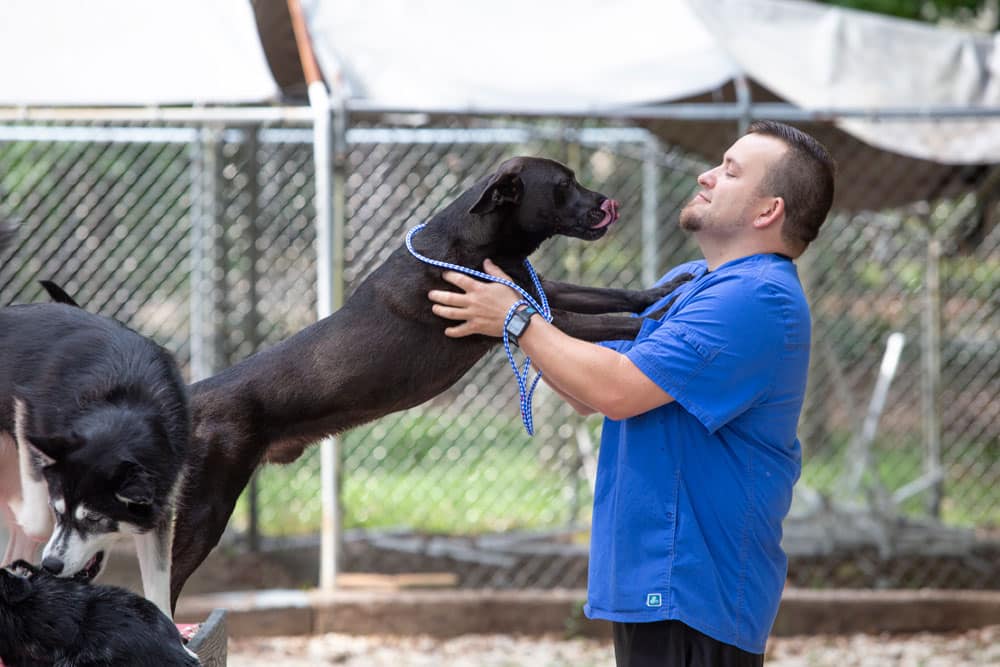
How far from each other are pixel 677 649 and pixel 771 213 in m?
0.98

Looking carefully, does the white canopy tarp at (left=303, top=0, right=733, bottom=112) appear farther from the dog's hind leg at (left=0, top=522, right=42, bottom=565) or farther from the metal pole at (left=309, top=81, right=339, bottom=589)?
the dog's hind leg at (left=0, top=522, right=42, bottom=565)

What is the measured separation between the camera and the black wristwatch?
2412mm

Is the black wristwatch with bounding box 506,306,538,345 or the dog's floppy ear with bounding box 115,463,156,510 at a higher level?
the black wristwatch with bounding box 506,306,538,345

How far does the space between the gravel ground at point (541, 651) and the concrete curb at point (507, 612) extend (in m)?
0.05

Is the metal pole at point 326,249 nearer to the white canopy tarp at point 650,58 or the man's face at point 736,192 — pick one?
the white canopy tarp at point 650,58

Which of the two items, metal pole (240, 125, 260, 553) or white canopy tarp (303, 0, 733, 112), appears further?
metal pole (240, 125, 260, 553)

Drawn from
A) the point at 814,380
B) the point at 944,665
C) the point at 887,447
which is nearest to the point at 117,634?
the point at 944,665

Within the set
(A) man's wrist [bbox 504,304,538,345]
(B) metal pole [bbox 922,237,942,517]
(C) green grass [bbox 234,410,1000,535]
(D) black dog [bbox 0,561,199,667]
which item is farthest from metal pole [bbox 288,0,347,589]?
(B) metal pole [bbox 922,237,942,517]

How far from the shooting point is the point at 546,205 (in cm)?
273

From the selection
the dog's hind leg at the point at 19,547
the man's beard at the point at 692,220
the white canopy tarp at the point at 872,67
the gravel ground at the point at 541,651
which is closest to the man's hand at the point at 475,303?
the man's beard at the point at 692,220

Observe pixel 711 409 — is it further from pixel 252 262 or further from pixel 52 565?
pixel 252 262

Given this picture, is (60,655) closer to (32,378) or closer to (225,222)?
(32,378)

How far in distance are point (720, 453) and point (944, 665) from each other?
10.00ft

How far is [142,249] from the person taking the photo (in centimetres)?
645
